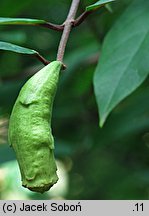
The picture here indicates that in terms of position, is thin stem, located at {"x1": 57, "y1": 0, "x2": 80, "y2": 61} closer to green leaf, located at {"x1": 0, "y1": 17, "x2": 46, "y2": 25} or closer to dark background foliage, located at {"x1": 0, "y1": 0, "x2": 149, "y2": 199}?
green leaf, located at {"x1": 0, "y1": 17, "x2": 46, "y2": 25}

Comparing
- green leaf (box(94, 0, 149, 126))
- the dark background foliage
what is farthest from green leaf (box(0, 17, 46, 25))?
the dark background foliage

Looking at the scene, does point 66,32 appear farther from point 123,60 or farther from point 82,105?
point 82,105

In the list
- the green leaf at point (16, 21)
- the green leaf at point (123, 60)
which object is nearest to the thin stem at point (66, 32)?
the green leaf at point (16, 21)

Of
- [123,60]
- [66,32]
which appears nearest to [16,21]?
[66,32]

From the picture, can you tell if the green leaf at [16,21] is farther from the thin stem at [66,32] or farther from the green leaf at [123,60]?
the green leaf at [123,60]

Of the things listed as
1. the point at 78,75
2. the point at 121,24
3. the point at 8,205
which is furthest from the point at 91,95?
the point at 8,205

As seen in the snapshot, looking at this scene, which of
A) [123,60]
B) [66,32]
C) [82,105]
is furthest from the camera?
[82,105]
